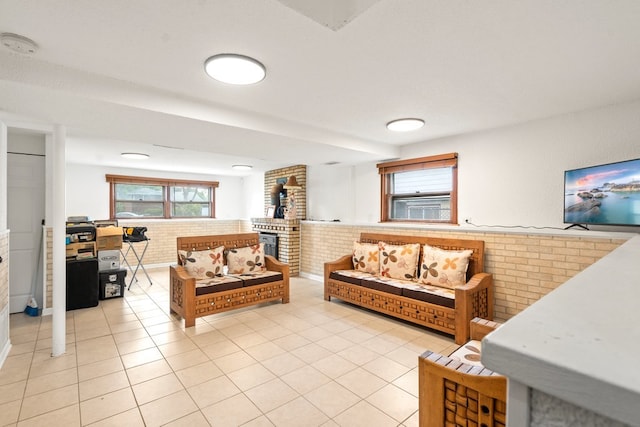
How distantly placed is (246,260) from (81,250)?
2356 millimetres

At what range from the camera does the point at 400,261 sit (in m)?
4.09

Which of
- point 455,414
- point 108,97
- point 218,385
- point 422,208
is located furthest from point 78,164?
point 455,414

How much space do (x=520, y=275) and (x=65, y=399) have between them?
4.25 meters

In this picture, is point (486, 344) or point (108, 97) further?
point (108, 97)

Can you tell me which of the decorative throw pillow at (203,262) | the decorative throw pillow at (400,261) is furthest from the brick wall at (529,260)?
the decorative throw pillow at (203,262)

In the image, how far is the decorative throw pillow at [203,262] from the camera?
4.01m

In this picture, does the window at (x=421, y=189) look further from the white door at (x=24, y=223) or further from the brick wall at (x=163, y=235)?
the brick wall at (x=163, y=235)

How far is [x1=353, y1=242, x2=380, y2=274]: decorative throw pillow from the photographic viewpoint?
172 inches

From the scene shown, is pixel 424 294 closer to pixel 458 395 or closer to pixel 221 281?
pixel 458 395

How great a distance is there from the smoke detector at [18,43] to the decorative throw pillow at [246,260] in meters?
3.03

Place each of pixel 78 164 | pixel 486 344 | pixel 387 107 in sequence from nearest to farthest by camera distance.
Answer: pixel 486 344 → pixel 387 107 → pixel 78 164

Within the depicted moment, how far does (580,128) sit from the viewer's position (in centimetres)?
314

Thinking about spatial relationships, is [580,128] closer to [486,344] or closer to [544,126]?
[544,126]

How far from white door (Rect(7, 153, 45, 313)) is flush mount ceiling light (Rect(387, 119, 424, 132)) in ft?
14.7
